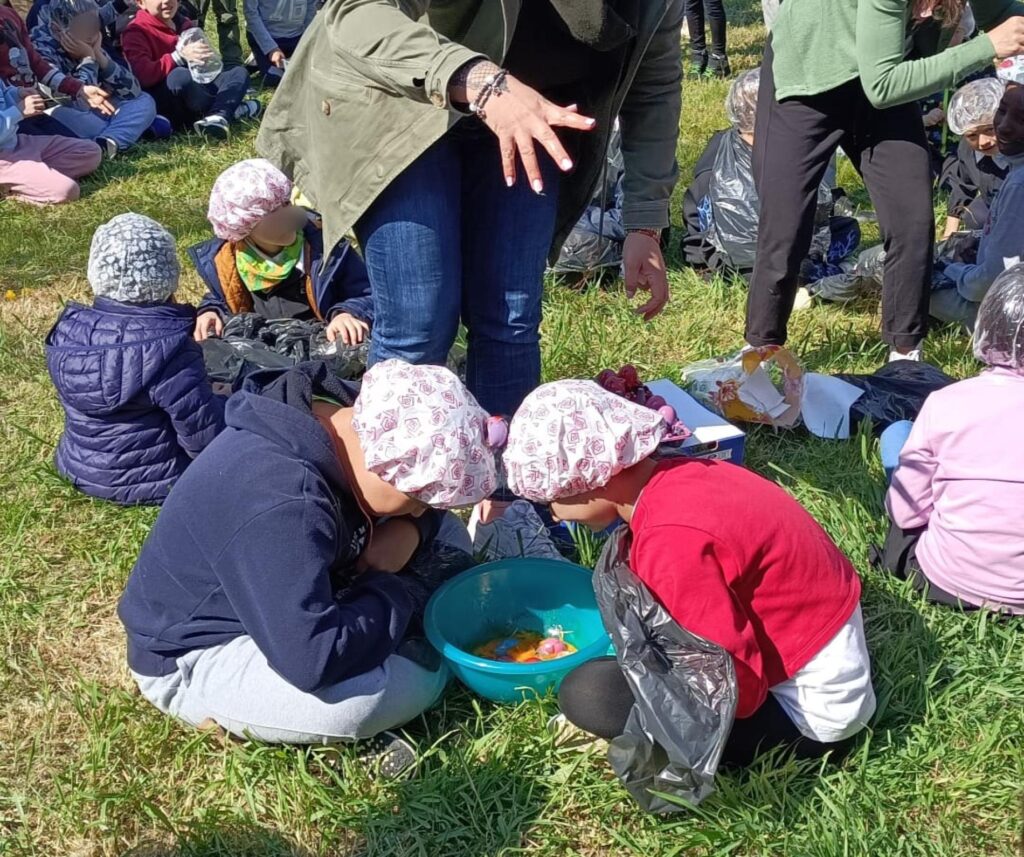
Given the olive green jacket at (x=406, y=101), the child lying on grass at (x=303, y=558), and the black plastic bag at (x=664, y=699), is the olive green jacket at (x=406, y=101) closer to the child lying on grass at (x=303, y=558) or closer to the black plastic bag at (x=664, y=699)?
the child lying on grass at (x=303, y=558)

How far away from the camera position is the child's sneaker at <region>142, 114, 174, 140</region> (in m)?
7.27

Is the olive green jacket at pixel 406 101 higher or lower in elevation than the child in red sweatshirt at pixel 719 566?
higher

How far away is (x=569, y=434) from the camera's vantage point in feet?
6.66

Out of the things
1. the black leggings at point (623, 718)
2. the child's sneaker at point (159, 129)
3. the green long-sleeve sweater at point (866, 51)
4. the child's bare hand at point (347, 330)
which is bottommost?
the child's sneaker at point (159, 129)

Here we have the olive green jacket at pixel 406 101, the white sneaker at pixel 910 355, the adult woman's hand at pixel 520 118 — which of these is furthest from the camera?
the white sneaker at pixel 910 355

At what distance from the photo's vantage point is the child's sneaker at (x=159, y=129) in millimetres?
7266

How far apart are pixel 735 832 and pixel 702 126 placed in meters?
5.70

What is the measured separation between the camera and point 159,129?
729 centimetres

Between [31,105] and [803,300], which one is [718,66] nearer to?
[803,300]

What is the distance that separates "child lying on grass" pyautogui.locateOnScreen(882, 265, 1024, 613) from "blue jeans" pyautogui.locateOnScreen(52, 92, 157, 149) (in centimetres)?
588

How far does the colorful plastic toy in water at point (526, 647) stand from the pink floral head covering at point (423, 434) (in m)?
0.62

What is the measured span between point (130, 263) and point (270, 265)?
0.86 m

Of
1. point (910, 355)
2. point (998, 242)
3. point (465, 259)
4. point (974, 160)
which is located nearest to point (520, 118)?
point (465, 259)

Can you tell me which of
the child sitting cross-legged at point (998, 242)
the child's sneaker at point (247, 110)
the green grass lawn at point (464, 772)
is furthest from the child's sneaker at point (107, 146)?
the child sitting cross-legged at point (998, 242)
